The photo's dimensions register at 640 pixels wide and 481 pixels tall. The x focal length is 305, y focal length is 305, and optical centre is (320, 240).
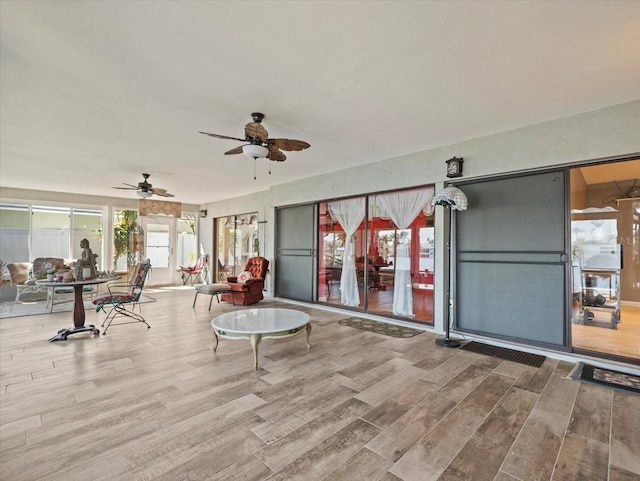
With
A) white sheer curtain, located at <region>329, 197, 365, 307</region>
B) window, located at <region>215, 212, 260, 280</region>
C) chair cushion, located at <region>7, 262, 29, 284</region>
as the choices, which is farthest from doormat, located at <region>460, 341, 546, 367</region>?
chair cushion, located at <region>7, 262, 29, 284</region>

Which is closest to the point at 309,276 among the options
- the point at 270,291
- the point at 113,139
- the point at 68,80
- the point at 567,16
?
the point at 270,291

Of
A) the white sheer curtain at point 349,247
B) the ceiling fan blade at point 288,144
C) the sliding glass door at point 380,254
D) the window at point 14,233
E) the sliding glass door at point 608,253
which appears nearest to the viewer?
the ceiling fan blade at point 288,144

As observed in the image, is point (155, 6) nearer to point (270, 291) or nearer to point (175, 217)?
point (270, 291)

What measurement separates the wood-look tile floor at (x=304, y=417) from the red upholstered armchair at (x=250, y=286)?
2662 mm

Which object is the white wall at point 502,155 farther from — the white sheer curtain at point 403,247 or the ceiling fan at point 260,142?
the ceiling fan at point 260,142

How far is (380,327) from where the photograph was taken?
15.5ft

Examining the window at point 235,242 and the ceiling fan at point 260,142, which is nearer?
the ceiling fan at point 260,142

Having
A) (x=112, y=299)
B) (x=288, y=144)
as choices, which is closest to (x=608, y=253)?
(x=288, y=144)

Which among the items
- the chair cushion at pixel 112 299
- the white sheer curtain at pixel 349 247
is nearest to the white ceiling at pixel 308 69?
the white sheer curtain at pixel 349 247

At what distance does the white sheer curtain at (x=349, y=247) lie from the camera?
571 centimetres

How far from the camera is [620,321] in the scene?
4484 mm

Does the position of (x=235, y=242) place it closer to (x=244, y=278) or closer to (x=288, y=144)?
(x=244, y=278)

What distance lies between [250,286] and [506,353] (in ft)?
15.4

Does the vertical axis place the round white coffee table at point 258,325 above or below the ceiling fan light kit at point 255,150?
below
